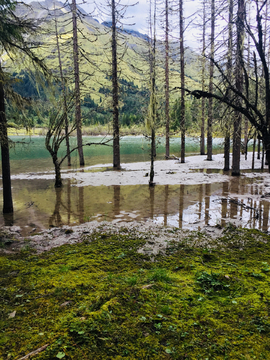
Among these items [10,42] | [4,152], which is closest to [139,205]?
[4,152]

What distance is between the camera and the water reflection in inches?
311

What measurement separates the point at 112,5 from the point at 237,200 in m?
19.9

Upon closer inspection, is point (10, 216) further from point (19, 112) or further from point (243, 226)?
point (243, 226)

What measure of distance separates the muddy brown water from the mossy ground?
10.3 feet

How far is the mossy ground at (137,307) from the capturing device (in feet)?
6.95

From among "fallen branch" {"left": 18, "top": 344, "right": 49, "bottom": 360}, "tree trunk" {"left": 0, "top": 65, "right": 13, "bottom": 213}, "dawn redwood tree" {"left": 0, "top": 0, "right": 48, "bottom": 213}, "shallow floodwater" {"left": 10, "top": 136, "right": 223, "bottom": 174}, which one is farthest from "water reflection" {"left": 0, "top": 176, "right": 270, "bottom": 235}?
"fallen branch" {"left": 18, "top": 344, "right": 49, "bottom": 360}

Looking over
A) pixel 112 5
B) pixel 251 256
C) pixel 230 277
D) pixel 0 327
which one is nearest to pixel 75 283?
pixel 0 327

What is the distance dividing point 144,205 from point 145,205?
4 cm

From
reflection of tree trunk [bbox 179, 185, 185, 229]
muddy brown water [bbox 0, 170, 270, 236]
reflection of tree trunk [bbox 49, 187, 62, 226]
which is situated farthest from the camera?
reflection of tree trunk [bbox 49, 187, 62, 226]

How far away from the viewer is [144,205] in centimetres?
991

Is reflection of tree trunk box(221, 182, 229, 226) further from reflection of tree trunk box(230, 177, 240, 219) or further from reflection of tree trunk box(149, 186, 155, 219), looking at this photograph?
reflection of tree trunk box(149, 186, 155, 219)

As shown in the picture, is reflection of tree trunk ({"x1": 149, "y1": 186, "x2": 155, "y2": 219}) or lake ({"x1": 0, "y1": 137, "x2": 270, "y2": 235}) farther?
reflection of tree trunk ({"x1": 149, "y1": 186, "x2": 155, "y2": 219})

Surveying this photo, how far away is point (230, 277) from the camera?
11.4 ft

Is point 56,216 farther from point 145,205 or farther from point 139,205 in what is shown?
point 145,205
